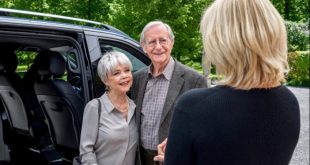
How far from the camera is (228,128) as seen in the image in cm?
129

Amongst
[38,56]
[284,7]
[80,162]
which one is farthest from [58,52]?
[284,7]

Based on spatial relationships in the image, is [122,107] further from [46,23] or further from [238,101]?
[238,101]

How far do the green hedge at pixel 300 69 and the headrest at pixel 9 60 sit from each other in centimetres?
1435

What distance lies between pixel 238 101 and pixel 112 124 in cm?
137

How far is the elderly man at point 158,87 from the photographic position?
2525 mm

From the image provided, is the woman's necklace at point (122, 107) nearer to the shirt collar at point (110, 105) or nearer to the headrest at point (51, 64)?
the shirt collar at point (110, 105)

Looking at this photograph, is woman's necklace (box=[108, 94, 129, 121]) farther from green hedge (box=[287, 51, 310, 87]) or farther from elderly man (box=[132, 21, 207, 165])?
green hedge (box=[287, 51, 310, 87])

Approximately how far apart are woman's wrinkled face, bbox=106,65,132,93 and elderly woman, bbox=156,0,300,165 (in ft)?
4.12

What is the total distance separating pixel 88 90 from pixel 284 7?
11.5m

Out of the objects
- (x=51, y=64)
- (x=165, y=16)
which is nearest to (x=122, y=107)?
(x=51, y=64)

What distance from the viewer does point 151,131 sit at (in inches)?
101

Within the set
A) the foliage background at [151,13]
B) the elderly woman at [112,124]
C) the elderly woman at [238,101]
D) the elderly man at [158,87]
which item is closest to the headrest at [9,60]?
the elderly woman at [112,124]

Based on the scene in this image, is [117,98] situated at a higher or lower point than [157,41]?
lower

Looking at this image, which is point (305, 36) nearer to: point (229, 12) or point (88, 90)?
point (88, 90)
